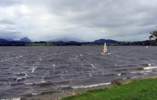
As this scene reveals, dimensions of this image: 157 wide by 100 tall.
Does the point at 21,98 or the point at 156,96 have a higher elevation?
the point at 156,96

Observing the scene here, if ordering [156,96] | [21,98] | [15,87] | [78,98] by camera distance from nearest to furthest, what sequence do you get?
[156,96] < [78,98] < [21,98] < [15,87]

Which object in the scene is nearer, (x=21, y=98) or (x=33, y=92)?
(x=21, y=98)

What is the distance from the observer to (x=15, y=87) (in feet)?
113

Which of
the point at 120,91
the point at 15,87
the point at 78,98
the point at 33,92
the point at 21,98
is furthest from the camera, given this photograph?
the point at 15,87

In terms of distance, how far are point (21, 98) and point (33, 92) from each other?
3893 millimetres

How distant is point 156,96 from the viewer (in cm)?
1888

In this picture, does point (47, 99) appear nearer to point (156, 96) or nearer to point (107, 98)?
point (107, 98)

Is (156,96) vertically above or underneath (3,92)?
above

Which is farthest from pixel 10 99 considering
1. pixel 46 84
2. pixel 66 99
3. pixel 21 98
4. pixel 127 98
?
pixel 127 98

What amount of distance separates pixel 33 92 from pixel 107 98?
1243 centimetres

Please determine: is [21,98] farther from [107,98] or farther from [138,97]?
[138,97]

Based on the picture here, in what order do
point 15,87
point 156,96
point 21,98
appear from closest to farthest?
1. point 156,96
2. point 21,98
3. point 15,87

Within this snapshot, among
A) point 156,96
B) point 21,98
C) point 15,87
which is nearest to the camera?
point 156,96

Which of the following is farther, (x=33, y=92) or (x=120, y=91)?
(x=33, y=92)
